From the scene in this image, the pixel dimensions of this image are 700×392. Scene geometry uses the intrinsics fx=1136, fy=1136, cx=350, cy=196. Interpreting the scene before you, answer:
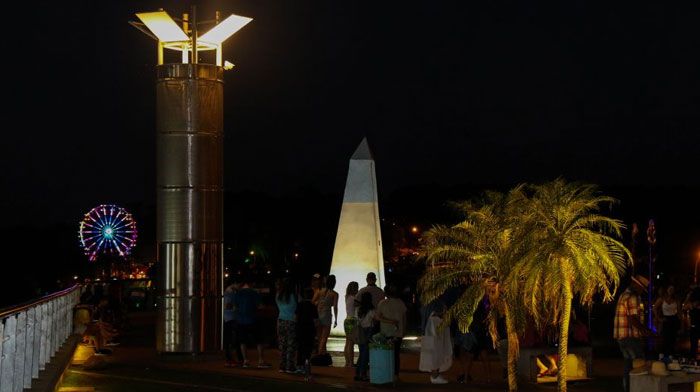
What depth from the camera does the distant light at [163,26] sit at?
2089cm

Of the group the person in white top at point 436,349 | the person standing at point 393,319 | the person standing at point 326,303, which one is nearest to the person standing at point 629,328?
the person in white top at point 436,349

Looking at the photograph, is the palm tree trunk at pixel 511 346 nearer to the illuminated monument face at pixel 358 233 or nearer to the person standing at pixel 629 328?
the person standing at pixel 629 328

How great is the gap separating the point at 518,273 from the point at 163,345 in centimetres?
875

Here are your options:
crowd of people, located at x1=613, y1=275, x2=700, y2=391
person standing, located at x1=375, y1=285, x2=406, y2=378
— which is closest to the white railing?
person standing, located at x1=375, y1=285, x2=406, y2=378

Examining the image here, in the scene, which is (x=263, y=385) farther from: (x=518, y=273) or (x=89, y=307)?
(x=89, y=307)

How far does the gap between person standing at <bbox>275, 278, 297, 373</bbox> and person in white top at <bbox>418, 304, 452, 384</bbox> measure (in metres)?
2.24

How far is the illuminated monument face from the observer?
2717 centimetres

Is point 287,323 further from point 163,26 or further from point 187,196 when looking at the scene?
point 163,26

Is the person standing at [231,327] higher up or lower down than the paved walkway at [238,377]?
higher up

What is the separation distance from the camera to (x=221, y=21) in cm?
2161

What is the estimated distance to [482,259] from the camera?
613 inches

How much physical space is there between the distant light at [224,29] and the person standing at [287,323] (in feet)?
18.0

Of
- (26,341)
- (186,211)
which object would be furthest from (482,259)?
(186,211)

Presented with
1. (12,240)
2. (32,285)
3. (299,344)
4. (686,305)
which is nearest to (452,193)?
(12,240)
